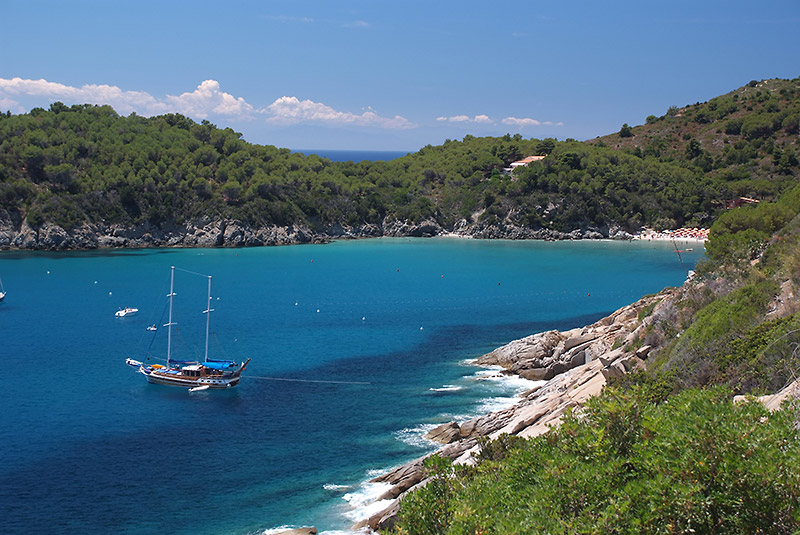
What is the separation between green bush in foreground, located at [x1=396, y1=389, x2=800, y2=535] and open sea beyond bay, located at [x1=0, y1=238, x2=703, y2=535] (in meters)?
10.8

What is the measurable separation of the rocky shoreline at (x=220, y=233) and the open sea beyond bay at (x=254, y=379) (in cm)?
996

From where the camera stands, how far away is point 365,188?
12012 centimetres

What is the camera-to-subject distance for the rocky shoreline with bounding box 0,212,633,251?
306 ft

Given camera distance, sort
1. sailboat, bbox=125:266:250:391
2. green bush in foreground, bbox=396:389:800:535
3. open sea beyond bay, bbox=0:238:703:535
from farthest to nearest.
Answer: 1. sailboat, bbox=125:266:250:391
2. open sea beyond bay, bbox=0:238:703:535
3. green bush in foreground, bbox=396:389:800:535

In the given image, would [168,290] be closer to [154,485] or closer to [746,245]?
[154,485]

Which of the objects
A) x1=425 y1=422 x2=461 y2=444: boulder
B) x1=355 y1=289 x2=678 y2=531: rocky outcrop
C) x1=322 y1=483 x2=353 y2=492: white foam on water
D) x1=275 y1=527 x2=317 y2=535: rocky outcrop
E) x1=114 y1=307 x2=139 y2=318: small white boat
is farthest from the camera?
x1=114 y1=307 x2=139 y2=318: small white boat

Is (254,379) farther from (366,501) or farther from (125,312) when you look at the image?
(125,312)

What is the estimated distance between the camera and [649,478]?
11.0 metres

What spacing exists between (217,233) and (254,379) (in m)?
67.3

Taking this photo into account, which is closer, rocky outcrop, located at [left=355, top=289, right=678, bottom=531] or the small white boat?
rocky outcrop, located at [left=355, top=289, right=678, bottom=531]

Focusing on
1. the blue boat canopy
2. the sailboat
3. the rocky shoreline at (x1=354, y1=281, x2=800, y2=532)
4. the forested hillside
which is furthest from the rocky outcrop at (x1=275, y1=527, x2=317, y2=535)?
the forested hillside

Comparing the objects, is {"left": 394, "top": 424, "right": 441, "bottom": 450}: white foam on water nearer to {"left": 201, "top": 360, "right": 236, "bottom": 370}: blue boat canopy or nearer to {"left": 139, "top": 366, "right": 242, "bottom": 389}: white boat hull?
{"left": 139, "top": 366, "right": 242, "bottom": 389}: white boat hull

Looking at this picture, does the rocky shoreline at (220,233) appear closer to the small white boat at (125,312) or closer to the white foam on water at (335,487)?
the small white boat at (125,312)

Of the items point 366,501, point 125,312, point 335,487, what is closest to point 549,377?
point 335,487
